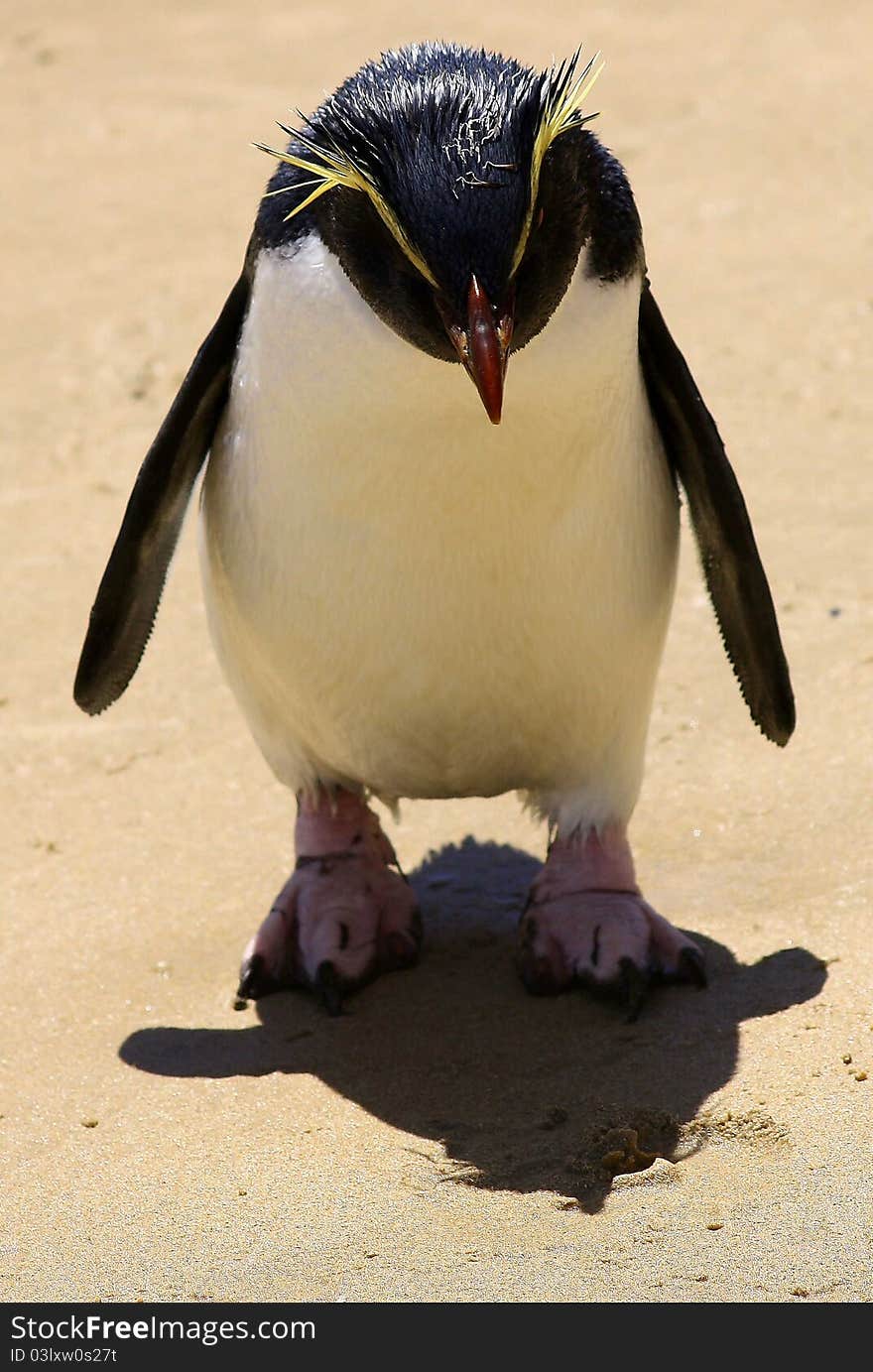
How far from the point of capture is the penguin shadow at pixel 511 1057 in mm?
2352

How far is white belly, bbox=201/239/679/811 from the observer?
2387mm

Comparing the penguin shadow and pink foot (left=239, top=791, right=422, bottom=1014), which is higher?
pink foot (left=239, top=791, right=422, bottom=1014)

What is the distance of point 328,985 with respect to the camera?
285cm

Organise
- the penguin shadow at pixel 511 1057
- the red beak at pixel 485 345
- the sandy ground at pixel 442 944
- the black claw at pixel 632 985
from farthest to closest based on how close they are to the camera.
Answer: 1. the black claw at pixel 632 985
2. the penguin shadow at pixel 511 1057
3. the sandy ground at pixel 442 944
4. the red beak at pixel 485 345

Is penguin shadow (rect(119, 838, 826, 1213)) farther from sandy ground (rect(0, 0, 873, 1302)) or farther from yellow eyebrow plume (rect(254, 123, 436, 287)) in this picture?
yellow eyebrow plume (rect(254, 123, 436, 287))

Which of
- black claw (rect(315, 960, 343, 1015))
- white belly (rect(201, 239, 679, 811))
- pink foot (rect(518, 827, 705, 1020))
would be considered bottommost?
black claw (rect(315, 960, 343, 1015))

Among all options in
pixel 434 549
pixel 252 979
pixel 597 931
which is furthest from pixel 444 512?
→ pixel 252 979

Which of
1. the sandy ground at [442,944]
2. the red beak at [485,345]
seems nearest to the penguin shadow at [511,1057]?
the sandy ground at [442,944]

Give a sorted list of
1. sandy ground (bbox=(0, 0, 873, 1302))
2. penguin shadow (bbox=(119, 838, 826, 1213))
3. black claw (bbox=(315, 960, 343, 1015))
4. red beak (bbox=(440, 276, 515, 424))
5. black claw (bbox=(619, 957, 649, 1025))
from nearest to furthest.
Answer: red beak (bbox=(440, 276, 515, 424)), sandy ground (bbox=(0, 0, 873, 1302)), penguin shadow (bbox=(119, 838, 826, 1213)), black claw (bbox=(619, 957, 649, 1025)), black claw (bbox=(315, 960, 343, 1015))

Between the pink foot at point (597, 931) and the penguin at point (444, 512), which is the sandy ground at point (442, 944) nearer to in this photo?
the pink foot at point (597, 931)

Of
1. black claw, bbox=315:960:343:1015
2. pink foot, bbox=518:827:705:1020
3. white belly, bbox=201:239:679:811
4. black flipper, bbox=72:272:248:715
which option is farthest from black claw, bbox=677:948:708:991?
black flipper, bbox=72:272:248:715

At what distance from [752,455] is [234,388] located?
2.19 m

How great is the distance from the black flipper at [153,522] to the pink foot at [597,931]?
713mm

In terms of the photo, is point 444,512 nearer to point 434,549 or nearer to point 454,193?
point 434,549
